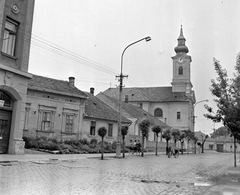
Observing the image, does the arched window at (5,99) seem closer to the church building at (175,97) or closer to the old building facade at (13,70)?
the old building facade at (13,70)

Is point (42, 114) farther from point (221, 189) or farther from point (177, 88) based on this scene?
point (177, 88)

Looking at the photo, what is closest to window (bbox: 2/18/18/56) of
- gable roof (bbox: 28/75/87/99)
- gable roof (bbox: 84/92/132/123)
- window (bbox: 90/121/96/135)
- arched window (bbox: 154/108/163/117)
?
gable roof (bbox: 28/75/87/99)

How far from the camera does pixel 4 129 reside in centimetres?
1908

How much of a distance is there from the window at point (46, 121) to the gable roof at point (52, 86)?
249 centimetres

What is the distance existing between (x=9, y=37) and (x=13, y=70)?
237cm

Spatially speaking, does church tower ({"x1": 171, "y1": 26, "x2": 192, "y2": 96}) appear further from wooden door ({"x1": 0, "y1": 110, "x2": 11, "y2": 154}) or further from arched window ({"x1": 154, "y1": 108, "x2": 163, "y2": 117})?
wooden door ({"x1": 0, "y1": 110, "x2": 11, "y2": 154})

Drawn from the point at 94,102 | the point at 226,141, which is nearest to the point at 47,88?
the point at 94,102

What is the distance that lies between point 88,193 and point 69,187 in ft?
3.36

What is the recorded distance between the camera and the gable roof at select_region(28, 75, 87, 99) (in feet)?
98.4

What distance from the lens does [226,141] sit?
104 m

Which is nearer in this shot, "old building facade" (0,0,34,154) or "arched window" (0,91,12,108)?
"old building facade" (0,0,34,154)

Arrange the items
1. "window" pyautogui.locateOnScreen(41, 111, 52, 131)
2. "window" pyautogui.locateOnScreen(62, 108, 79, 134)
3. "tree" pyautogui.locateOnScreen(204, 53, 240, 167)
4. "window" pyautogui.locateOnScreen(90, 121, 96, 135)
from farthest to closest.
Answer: "window" pyautogui.locateOnScreen(90, 121, 96, 135) < "window" pyautogui.locateOnScreen(62, 108, 79, 134) < "window" pyautogui.locateOnScreen(41, 111, 52, 131) < "tree" pyautogui.locateOnScreen(204, 53, 240, 167)

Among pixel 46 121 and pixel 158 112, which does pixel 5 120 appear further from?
pixel 158 112

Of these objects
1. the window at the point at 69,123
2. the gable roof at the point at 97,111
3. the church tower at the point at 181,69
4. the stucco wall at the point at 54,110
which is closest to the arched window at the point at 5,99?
the stucco wall at the point at 54,110
